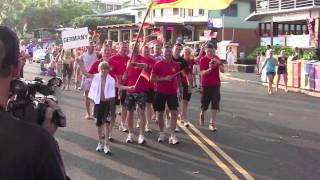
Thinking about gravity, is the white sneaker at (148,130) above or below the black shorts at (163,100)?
below

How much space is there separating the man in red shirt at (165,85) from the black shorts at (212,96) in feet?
5.15

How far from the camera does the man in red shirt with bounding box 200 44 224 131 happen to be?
1081 cm

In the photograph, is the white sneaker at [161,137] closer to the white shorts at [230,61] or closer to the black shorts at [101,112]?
the black shorts at [101,112]

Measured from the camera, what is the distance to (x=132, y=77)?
31.9 feet

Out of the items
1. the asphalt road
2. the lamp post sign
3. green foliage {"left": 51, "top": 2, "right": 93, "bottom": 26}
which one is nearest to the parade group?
the asphalt road

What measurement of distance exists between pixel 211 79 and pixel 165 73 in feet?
5.91

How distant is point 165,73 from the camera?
954 cm

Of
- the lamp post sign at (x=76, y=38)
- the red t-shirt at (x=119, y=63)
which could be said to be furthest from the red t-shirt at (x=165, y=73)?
the lamp post sign at (x=76, y=38)

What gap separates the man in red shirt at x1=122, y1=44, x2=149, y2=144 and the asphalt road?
0.47 m

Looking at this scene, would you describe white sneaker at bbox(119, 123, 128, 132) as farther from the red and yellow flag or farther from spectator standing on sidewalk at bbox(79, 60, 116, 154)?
the red and yellow flag

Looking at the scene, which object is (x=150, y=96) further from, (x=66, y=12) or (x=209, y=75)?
(x=66, y=12)

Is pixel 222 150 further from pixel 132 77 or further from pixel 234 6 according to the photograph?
pixel 234 6

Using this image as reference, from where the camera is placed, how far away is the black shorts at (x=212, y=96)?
36.0 feet

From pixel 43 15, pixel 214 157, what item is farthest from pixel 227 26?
pixel 214 157
